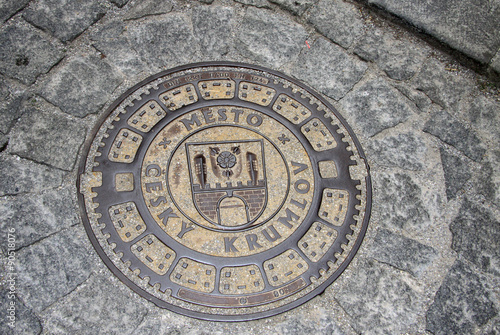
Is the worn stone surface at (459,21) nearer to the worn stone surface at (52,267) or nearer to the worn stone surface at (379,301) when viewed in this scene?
the worn stone surface at (379,301)

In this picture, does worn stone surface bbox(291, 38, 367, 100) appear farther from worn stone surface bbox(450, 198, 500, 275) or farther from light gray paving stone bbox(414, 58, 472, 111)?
worn stone surface bbox(450, 198, 500, 275)

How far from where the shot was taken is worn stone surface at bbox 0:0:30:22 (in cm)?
336

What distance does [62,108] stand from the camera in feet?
10.4

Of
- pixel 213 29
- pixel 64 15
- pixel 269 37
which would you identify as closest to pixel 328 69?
Result: pixel 269 37

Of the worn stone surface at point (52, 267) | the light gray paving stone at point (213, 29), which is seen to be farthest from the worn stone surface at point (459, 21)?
the worn stone surface at point (52, 267)

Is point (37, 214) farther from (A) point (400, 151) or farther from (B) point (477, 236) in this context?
(B) point (477, 236)

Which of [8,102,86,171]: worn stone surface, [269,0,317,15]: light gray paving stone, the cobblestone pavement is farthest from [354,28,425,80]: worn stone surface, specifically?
[8,102,86,171]: worn stone surface

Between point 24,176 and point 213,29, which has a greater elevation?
point 213,29

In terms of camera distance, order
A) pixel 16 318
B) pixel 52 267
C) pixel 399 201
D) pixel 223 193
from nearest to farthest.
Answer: pixel 16 318 < pixel 52 267 < pixel 223 193 < pixel 399 201

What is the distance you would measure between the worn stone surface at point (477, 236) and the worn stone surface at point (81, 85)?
2.68 meters

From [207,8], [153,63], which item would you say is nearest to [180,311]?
[153,63]

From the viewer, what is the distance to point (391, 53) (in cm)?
362

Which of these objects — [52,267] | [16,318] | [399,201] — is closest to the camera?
[16,318]

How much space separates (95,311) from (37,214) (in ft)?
2.42
